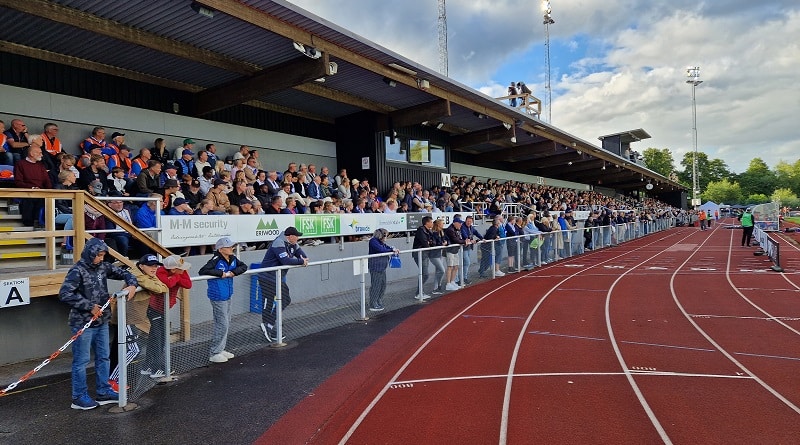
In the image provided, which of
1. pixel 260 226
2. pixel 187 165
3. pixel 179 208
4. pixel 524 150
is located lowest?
pixel 260 226

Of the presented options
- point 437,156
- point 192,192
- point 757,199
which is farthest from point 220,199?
point 757,199

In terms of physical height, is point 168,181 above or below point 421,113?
below

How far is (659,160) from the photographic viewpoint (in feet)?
399

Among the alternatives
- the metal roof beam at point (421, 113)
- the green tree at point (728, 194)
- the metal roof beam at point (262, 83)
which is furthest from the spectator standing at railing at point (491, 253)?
the green tree at point (728, 194)

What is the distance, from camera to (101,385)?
5.29m

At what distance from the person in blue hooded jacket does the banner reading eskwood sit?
303 centimetres

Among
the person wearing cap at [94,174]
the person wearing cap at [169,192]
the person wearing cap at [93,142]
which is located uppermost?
the person wearing cap at [93,142]

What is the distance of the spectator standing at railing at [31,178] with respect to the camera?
7066mm

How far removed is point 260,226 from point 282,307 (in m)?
3.02

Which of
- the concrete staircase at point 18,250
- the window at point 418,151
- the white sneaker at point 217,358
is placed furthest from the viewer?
the window at point 418,151

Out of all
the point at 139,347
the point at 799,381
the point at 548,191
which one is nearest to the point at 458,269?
the point at 799,381

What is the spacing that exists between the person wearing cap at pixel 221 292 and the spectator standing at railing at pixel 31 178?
111 inches

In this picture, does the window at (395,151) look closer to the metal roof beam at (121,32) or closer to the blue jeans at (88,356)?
the metal roof beam at (121,32)

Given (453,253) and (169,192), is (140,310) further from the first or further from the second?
(453,253)
